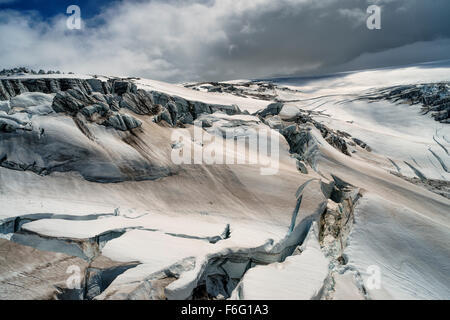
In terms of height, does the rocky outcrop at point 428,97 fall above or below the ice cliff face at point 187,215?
above

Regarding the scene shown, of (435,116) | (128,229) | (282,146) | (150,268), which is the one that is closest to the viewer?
(150,268)

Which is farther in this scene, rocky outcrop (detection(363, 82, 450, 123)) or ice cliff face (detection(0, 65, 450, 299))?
rocky outcrop (detection(363, 82, 450, 123))

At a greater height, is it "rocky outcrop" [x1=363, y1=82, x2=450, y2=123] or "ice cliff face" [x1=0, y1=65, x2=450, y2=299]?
"rocky outcrop" [x1=363, y1=82, x2=450, y2=123]

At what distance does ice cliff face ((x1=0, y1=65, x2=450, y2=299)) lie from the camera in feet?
22.4

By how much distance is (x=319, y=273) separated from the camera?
7.48 metres

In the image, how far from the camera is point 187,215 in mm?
10102

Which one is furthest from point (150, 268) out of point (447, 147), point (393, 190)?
point (447, 147)

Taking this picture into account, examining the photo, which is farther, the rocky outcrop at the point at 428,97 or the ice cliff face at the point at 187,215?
the rocky outcrop at the point at 428,97

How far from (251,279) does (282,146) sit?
1000cm

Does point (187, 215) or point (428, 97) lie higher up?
point (428, 97)

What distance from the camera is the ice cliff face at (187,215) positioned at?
682 cm

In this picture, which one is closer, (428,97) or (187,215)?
(187,215)

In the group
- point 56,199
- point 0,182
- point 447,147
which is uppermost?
point 0,182

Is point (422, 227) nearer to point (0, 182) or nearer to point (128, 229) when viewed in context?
point (128, 229)
